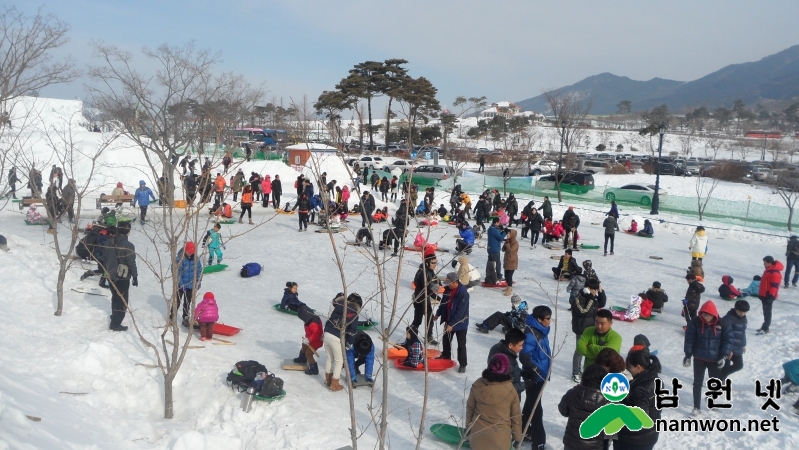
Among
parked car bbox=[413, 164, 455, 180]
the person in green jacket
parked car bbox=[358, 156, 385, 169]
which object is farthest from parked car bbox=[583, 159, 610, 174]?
the person in green jacket

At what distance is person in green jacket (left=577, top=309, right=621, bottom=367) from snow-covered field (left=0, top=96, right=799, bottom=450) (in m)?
0.90

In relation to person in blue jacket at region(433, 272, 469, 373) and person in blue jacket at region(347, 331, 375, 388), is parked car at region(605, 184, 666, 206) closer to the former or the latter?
person in blue jacket at region(433, 272, 469, 373)

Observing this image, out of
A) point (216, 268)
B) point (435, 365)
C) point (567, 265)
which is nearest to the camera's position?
point (435, 365)

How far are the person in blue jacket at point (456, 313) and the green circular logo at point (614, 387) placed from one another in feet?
9.60

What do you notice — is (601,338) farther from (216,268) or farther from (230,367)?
(216,268)

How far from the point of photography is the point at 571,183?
97.3 feet

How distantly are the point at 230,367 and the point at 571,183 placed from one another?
82.6ft

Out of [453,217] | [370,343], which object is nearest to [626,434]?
[370,343]

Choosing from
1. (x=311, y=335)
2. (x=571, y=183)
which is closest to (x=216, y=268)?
(x=311, y=335)

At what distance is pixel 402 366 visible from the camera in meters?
7.80

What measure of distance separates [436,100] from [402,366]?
35153 millimetres

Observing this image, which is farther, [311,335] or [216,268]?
[216,268]

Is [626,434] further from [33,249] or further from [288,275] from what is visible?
[33,249]

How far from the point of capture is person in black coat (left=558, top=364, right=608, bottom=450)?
164 inches
